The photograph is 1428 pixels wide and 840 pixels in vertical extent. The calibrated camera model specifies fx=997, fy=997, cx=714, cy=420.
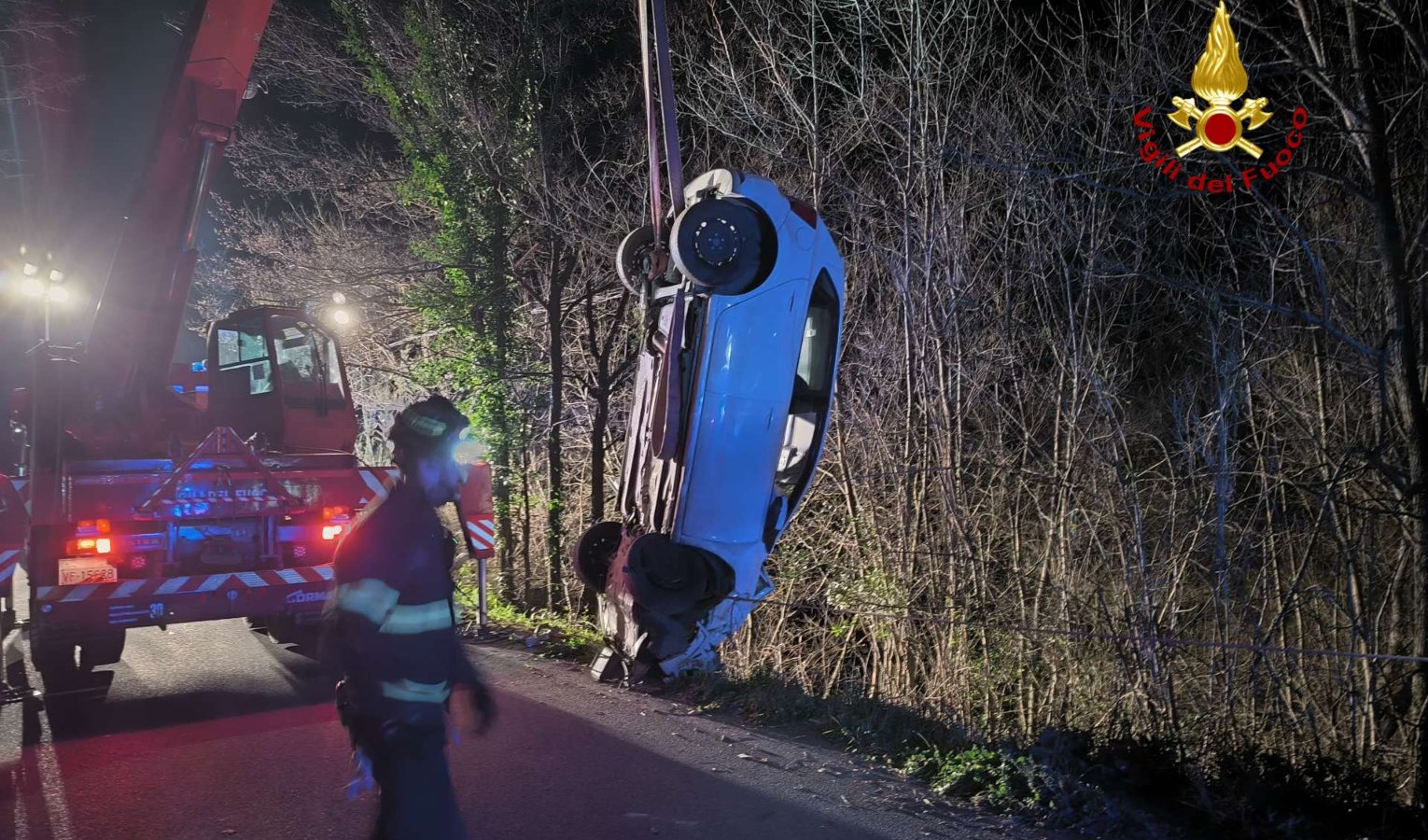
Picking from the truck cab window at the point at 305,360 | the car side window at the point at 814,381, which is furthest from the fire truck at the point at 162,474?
the car side window at the point at 814,381

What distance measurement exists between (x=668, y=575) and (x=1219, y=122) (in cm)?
527

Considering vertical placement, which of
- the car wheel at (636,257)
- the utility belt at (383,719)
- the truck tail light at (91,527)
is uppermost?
the car wheel at (636,257)

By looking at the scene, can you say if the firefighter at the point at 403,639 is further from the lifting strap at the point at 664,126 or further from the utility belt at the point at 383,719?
the lifting strap at the point at 664,126

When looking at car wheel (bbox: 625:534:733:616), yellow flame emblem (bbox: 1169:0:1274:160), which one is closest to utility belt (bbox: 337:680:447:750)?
car wheel (bbox: 625:534:733:616)

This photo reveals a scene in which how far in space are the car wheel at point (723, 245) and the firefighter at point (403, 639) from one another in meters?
2.03

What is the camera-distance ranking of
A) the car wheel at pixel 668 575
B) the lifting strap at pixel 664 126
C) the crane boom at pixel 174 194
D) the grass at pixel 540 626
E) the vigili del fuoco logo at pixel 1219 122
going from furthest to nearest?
the grass at pixel 540 626, the crane boom at pixel 174 194, the vigili del fuoco logo at pixel 1219 122, the lifting strap at pixel 664 126, the car wheel at pixel 668 575

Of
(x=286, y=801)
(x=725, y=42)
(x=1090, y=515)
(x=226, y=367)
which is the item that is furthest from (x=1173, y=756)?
(x=226, y=367)

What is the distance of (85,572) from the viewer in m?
6.95

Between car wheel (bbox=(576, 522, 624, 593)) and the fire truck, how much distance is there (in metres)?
1.55

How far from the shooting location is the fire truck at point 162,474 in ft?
22.9

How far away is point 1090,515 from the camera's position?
24.5ft

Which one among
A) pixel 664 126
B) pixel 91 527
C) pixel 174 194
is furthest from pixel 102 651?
pixel 664 126

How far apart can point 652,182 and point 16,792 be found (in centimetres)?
486

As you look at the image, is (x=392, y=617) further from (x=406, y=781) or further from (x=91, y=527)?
(x=91, y=527)
